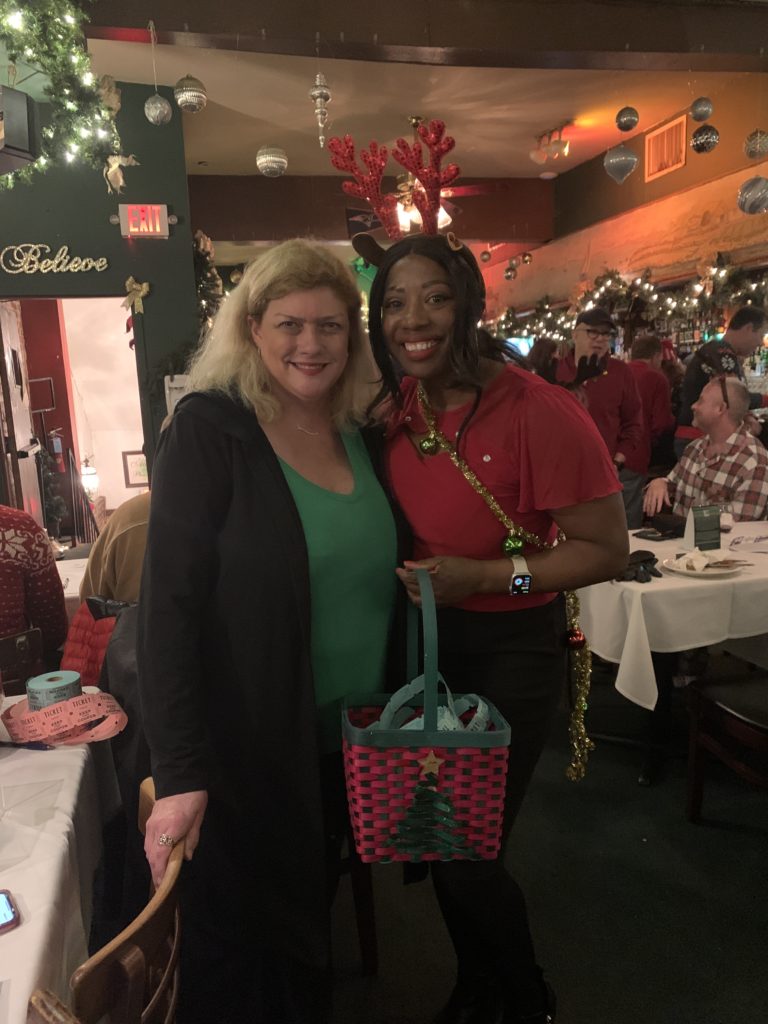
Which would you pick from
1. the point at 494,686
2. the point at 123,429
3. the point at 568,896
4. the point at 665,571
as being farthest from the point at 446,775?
the point at 123,429

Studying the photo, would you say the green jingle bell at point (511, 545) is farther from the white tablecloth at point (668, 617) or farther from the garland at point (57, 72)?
the garland at point (57, 72)

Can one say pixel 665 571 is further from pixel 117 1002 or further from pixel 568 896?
pixel 117 1002

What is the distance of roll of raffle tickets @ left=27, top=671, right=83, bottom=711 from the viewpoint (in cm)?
159

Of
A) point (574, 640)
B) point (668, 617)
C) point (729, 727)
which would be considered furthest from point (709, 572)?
point (574, 640)

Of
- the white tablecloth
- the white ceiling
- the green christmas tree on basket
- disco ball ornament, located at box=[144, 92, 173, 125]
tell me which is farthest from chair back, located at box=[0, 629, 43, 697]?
the white ceiling

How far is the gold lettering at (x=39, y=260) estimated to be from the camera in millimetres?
5219

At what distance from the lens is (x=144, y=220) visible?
543 cm

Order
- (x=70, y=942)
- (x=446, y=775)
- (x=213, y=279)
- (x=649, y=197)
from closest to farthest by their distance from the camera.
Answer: (x=70, y=942) < (x=446, y=775) < (x=213, y=279) < (x=649, y=197)

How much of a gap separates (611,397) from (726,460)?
115 cm

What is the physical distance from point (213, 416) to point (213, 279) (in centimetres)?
509

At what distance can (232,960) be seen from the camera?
4.58 feet

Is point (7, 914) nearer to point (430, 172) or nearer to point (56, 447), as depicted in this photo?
point (430, 172)

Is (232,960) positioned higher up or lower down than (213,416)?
lower down

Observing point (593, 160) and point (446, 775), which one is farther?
point (593, 160)
